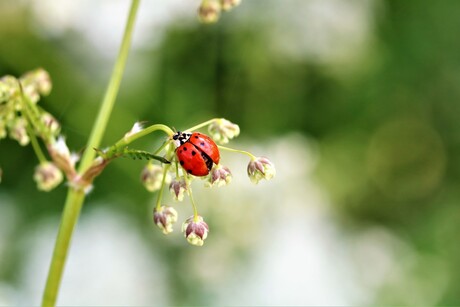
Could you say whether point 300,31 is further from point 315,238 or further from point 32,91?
point 32,91

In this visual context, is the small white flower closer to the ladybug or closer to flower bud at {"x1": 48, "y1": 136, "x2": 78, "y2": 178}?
flower bud at {"x1": 48, "y1": 136, "x2": 78, "y2": 178}

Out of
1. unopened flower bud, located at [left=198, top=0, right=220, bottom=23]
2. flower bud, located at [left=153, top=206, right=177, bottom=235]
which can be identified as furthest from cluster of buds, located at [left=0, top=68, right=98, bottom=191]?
unopened flower bud, located at [left=198, top=0, right=220, bottom=23]

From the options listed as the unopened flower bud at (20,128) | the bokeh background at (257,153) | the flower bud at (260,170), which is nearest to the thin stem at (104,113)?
the unopened flower bud at (20,128)

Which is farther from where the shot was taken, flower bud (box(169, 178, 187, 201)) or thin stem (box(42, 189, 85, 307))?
thin stem (box(42, 189, 85, 307))

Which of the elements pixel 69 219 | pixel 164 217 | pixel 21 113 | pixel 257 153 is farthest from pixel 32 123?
pixel 257 153

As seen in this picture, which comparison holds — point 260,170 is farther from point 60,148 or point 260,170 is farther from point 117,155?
point 60,148
